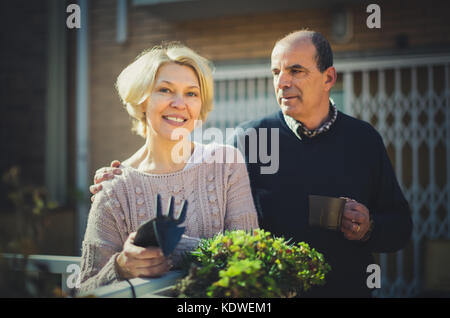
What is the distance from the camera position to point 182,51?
1.87 m

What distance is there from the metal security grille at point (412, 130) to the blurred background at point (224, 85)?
1 centimetres

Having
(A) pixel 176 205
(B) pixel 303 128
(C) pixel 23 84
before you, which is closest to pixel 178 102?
(A) pixel 176 205

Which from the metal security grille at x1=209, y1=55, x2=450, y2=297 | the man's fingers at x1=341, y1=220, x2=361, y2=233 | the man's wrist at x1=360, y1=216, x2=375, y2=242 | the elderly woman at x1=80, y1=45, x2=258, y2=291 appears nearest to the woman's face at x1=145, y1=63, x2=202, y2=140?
the elderly woman at x1=80, y1=45, x2=258, y2=291

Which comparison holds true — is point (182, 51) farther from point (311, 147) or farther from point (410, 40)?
point (410, 40)

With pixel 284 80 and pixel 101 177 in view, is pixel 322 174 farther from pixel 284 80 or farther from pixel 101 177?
pixel 101 177

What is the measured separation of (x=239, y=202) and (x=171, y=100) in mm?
519

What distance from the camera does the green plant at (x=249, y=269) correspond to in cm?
125

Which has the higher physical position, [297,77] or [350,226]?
[297,77]

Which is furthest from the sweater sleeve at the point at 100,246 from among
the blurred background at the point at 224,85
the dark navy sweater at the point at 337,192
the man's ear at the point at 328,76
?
the blurred background at the point at 224,85

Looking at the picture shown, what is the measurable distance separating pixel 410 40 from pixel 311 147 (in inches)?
124

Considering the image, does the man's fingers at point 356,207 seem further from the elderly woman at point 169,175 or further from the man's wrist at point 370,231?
the elderly woman at point 169,175

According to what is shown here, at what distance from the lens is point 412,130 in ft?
15.7

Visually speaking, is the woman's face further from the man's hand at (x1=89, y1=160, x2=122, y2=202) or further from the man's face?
the man's face
